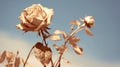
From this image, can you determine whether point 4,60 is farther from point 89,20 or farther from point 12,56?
point 89,20

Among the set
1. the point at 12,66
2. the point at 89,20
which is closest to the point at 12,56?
the point at 12,66

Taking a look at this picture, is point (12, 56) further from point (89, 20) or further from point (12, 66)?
point (89, 20)
